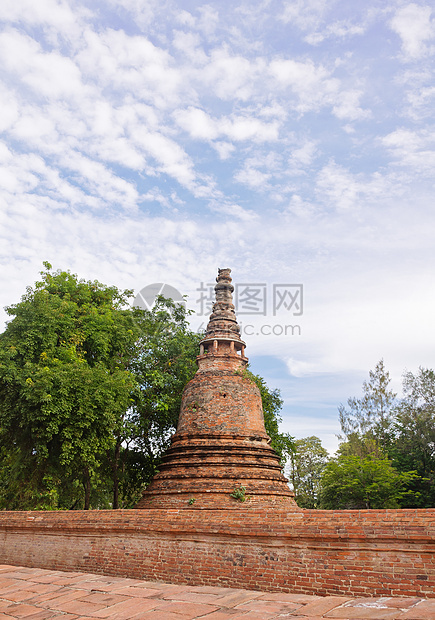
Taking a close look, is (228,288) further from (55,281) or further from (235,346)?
(55,281)

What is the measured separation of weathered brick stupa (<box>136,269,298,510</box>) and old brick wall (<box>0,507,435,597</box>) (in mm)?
3685

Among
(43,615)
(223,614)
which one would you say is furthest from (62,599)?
(223,614)

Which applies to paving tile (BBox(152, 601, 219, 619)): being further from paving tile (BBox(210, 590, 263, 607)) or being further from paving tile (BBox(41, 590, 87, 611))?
paving tile (BBox(41, 590, 87, 611))

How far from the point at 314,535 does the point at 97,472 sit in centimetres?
1458

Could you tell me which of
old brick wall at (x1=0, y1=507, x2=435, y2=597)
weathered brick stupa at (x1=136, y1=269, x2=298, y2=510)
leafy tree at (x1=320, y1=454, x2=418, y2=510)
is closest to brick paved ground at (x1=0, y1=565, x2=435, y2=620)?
old brick wall at (x1=0, y1=507, x2=435, y2=597)

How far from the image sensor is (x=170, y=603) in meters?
5.80

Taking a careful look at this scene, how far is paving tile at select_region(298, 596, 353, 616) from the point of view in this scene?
4.89 meters

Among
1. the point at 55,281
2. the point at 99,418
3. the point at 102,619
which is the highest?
the point at 55,281

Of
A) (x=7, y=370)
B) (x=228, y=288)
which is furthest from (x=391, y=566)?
(x=228, y=288)

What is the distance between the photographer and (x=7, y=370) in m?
13.2

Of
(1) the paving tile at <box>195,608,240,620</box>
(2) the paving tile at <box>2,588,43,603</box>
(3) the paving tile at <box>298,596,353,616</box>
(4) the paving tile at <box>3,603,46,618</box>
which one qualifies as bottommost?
(2) the paving tile at <box>2,588,43,603</box>

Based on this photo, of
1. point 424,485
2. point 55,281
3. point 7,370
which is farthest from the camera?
point 424,485

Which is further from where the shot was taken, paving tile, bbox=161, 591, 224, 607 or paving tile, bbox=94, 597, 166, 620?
paving tile, bbox=161, 591, 224, 607

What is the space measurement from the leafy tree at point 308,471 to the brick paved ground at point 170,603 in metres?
27.2
